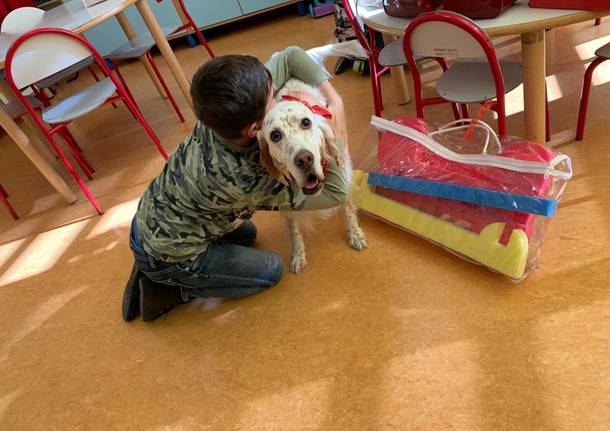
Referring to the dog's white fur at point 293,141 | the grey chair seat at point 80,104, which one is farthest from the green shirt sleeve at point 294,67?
the grey chair seat at point 80,104

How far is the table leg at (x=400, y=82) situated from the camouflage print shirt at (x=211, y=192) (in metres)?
1.03

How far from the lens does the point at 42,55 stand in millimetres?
2361

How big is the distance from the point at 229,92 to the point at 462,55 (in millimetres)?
969

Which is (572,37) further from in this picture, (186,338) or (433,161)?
(186,338)

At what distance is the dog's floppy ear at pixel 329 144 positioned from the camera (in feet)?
5.00

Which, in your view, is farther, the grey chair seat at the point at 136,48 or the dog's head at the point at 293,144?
the grey chair seat at the point at 136,48

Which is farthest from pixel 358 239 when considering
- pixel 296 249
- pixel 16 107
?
pixel 16 107

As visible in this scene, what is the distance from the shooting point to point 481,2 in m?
1.54

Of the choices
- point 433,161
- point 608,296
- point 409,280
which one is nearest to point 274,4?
point 433,161

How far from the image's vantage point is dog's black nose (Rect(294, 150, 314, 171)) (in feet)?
4.48

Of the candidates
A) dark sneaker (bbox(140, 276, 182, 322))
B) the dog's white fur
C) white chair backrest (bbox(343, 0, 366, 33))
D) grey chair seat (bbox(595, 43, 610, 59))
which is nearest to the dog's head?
the dog's white fur

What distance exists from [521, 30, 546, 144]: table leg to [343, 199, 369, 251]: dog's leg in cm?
87

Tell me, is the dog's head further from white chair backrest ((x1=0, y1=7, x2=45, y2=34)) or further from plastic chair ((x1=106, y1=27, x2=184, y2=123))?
white chair backrest ((x1=0, y1=7, x2=45, y2=34))

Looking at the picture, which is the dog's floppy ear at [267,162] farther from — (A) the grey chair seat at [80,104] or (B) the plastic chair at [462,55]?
(A) the grey chair seat at [80,104]
